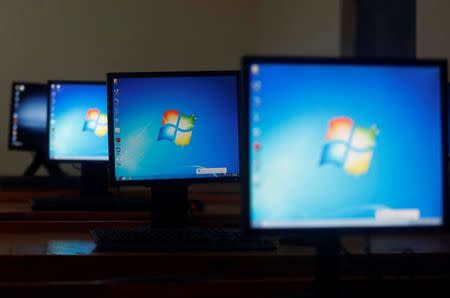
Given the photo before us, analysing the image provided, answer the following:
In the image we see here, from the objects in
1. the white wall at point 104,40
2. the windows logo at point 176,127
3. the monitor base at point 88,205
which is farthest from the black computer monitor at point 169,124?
the white wall at point 104,40

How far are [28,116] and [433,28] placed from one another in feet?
7.08

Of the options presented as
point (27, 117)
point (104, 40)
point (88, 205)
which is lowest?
point (88, 205)

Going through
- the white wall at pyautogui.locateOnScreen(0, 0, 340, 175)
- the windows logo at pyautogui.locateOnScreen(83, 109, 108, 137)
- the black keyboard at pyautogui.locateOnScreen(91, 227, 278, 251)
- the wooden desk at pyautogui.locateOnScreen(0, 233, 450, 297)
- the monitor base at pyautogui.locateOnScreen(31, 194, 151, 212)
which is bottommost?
the wooden desk at pyautogui.locateOnScreen(0, 233, 450, 297)

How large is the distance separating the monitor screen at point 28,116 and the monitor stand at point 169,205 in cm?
169

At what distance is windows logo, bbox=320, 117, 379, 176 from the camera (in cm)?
146

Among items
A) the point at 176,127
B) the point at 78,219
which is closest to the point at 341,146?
the point at 176,127

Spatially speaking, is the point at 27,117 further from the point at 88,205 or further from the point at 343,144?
the point at 343,144

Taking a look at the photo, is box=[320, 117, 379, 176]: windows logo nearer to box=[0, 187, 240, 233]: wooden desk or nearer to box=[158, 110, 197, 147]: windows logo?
box=[158, 110, 197, 147]: windows logo

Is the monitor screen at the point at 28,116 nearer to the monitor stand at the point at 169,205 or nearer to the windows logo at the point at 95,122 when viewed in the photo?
the windows logo at the point at 95,122

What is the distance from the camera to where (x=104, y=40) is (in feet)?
17.1

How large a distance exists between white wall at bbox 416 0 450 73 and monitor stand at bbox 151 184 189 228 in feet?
3.81

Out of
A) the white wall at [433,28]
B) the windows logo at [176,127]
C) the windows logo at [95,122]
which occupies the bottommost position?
the windows logo at [176,127]

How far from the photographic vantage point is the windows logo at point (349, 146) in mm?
1458

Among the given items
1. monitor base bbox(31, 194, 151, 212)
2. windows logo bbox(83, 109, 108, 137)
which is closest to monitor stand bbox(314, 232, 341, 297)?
monitor base bbox(31, 194, 151, 212)
